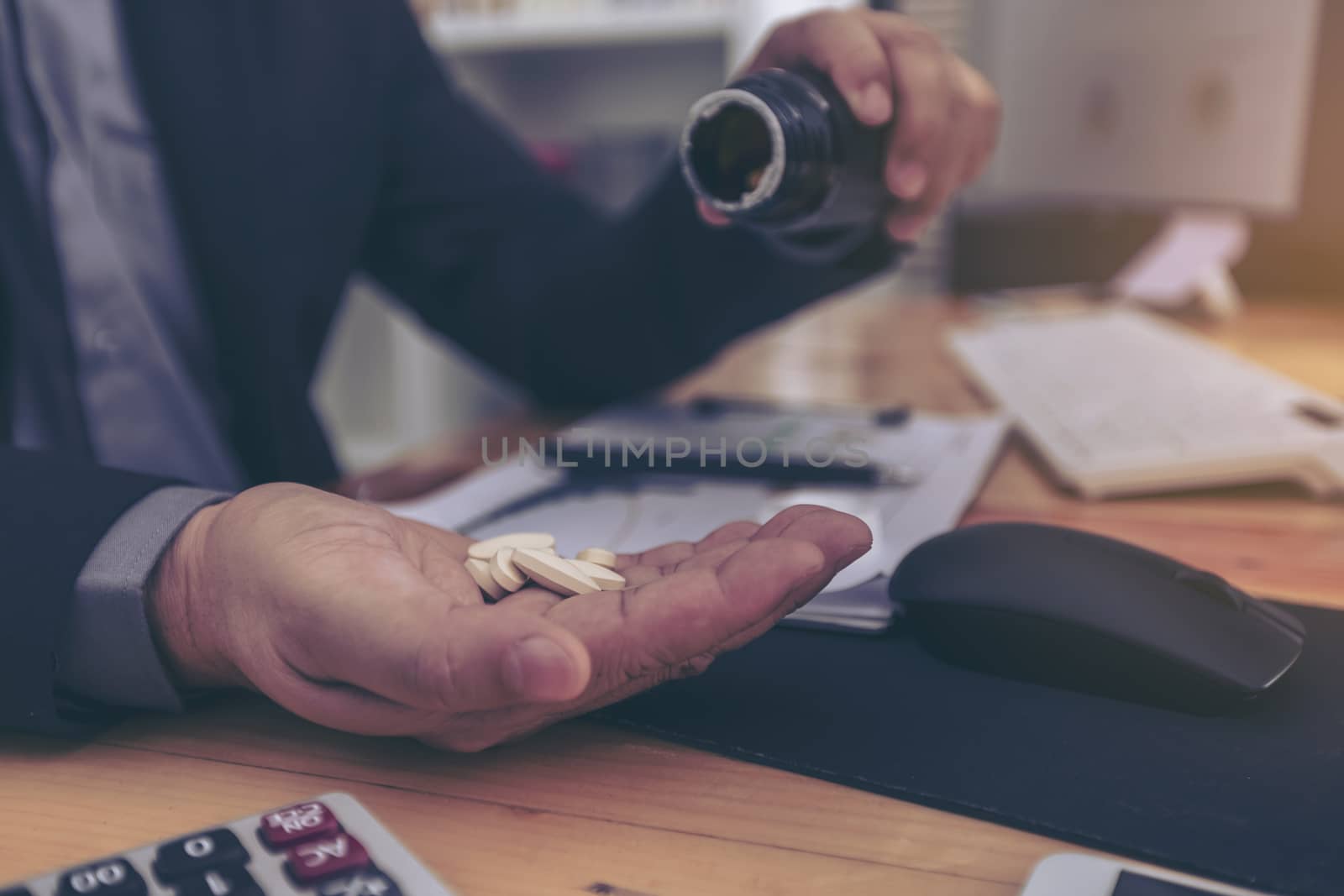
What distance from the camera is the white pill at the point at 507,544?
33cm

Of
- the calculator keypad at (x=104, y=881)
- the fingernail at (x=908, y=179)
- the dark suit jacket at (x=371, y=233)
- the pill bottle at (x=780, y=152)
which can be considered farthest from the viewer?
the dark suit jacket at (x=371, y=233)

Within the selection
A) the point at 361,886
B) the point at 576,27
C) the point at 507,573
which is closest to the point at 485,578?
the point at 507,573

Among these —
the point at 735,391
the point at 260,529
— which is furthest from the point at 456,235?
the point at 260,529

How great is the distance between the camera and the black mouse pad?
264 mm

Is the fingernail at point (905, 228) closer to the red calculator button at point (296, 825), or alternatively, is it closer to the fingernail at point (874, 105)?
the fingernail at point (874, 105)

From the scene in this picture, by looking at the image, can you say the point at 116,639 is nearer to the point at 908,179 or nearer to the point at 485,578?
the point at 485,578

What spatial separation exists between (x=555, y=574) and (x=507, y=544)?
3 cm

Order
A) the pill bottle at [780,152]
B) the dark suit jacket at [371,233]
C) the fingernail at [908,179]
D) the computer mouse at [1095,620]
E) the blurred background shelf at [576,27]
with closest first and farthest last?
the computer mouse at [1095,620]
the pill bottle at [780,152]
the fingernail at [908,179]
the dark suit jacket at [371,233]
the blurred background shelf at [576,27]

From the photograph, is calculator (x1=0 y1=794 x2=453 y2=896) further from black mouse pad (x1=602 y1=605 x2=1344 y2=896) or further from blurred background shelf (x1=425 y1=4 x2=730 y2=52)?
blurred background shelf (x1=425 y1=4 x2=730 y2=52)

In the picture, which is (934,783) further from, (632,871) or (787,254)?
(787,254)

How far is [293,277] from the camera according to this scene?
30.7 inches

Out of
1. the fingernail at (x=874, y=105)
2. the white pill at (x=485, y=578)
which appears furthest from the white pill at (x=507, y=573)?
the fingernail at (x=874, y=105)

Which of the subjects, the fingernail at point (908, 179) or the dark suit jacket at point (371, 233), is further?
the dark suit jacket at point (371, 233)

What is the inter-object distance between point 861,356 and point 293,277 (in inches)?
20.6
